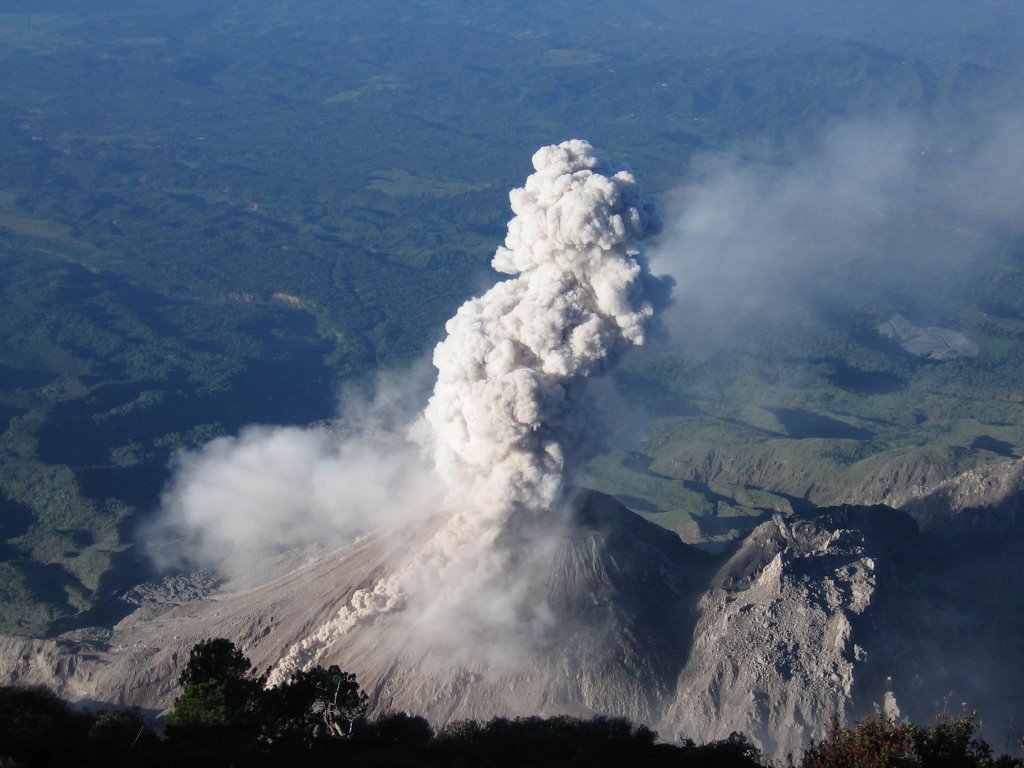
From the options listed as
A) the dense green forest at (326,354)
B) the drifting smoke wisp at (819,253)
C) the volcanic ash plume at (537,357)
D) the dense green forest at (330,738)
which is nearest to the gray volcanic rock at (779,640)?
the dense green forest at (330,738)

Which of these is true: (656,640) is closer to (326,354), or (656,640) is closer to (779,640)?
(779,640)

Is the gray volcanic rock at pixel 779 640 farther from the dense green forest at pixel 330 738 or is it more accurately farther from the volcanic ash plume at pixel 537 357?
the volcanic ash plume at pixel 537 357

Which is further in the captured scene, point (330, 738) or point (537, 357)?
point (537, 357)

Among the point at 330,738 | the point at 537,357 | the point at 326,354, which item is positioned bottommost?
the point at 326,354

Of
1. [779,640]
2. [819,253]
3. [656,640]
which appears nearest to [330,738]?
[656,640]

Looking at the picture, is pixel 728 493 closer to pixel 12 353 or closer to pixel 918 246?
pixel 12 353

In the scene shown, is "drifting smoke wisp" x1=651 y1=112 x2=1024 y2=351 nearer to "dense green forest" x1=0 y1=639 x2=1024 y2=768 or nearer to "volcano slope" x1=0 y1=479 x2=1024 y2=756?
"volcano slope" x1=0 y1=479 x2=1024 y2=756

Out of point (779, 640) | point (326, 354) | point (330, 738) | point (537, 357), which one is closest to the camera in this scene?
point (330, 738)
